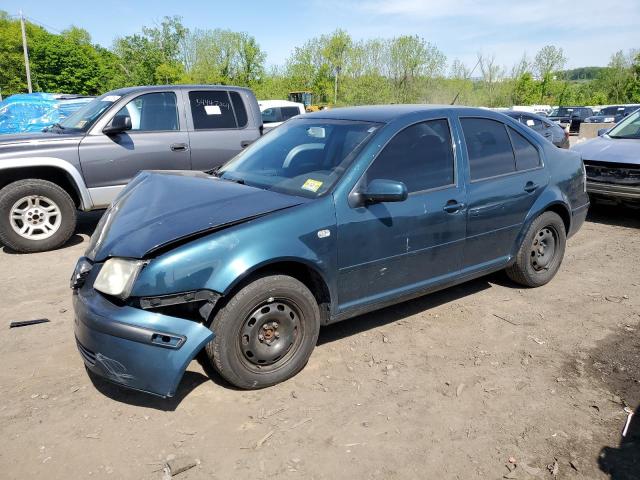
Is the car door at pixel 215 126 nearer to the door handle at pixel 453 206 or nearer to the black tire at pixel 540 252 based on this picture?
the door handle at pixel 453 206

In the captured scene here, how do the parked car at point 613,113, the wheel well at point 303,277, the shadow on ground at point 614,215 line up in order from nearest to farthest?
the wheel well at point 303,277
the shadow on ground at point 614,215
the parked car at point 613,113

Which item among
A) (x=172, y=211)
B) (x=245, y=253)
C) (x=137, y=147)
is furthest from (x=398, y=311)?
(x=137, y=147)

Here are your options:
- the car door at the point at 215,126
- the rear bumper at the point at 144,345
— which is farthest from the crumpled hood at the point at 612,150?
the rear bumper at the point at 144,345

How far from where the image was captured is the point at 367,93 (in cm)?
3831

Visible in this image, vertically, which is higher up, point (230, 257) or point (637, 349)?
point (230, 257)

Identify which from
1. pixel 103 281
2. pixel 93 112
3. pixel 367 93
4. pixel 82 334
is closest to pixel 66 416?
pixel 82 334

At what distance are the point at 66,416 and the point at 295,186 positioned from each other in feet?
6.53

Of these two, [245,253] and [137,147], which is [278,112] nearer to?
[137,147]

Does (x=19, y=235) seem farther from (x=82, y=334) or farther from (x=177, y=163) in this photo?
(x=82, y=334)

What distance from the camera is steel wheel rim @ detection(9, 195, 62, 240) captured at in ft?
19.5

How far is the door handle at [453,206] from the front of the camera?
3.82 m

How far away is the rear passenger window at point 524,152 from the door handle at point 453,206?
3.09 feet

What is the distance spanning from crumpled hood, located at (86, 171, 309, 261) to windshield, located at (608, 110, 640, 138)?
704 centimetres

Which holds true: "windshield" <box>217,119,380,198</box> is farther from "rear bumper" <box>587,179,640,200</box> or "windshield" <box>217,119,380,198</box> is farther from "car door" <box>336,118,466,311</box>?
"rear bumper" <box>587,179,640,200</box>
